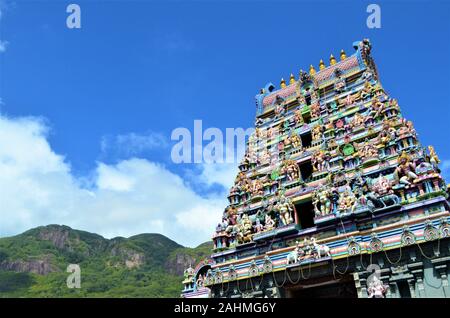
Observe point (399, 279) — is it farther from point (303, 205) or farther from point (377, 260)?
point (303, 205)

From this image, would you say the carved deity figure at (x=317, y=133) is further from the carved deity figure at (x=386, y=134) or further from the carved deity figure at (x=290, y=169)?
the carved deity figure at (x=386, y=134)

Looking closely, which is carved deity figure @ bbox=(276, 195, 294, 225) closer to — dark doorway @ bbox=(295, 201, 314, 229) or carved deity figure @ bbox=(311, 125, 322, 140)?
dark doorway @ bbox=(295, 201, 314, 229)

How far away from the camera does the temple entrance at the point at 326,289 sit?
18781 millimetres

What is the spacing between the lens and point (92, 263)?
290 feet

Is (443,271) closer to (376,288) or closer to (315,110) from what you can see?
(376,288)

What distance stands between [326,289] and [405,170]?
24.0 ft

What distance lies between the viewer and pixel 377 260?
17.2 meters

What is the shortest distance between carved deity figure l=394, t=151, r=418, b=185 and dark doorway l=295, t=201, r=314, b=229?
18.4ft

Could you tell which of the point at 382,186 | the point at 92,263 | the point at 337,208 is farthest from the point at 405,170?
the point at 92,263

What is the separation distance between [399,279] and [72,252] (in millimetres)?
92918

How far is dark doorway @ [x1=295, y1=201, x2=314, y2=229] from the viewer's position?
74.5 ft

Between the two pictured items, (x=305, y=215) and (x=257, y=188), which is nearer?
(x=305, y=215)

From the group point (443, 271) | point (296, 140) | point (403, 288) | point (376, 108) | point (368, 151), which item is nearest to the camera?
point (443, 271)
